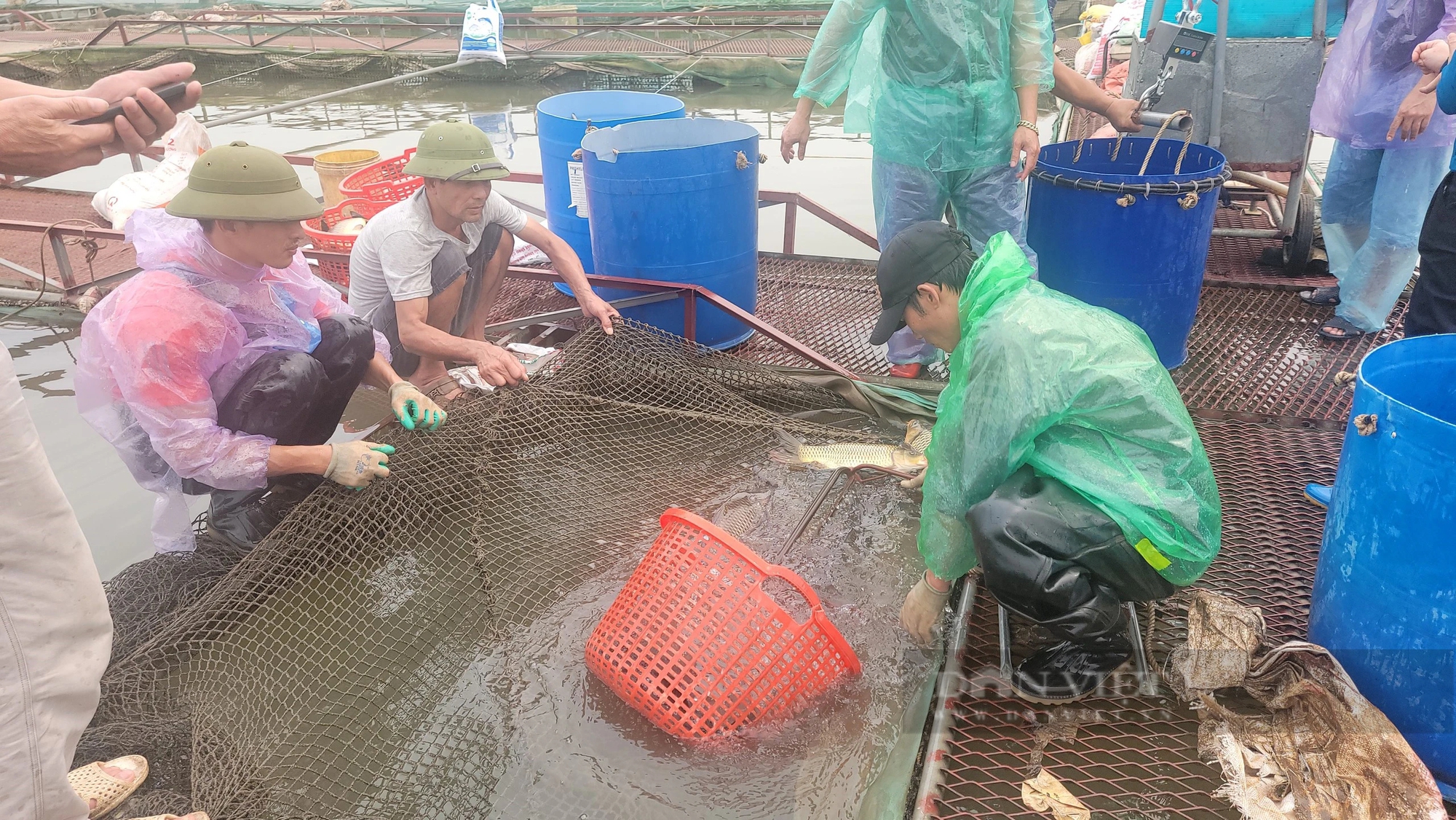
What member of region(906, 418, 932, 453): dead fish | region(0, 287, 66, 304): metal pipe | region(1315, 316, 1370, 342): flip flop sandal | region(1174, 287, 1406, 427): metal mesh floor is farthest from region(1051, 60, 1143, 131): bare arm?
region(0, 287, 66, 304): metal pipe

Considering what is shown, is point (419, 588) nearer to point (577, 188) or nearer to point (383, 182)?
Result: point (577, 188)

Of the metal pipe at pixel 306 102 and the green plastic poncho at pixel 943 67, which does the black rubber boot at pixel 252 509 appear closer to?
the green plastic poncho at pixel 943 67

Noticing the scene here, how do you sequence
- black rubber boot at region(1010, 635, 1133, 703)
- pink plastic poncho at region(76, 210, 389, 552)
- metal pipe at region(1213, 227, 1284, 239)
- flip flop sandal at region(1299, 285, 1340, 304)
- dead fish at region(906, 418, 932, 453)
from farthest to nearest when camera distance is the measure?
1. metal pipe at region(1213, 227, 1284, 239)
2. flip flop sandal at region(1299, 285, 1340, 304)
3. dead fish at region(906, 418, 932, 453)
4. pink plastic poncho at region(76, 210, 389, 552)
5. black rubber boot at region(1010, 635, 1133, 703)

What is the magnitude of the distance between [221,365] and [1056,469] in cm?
265

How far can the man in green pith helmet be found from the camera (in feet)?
9.07

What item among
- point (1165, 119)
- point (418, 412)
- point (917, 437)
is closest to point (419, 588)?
point (418, 412)

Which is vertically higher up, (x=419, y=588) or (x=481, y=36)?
(x=481, y=36)

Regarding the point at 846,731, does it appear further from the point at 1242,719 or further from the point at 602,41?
the point at 602,41

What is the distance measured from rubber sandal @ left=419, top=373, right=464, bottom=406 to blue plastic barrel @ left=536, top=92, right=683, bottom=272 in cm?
156

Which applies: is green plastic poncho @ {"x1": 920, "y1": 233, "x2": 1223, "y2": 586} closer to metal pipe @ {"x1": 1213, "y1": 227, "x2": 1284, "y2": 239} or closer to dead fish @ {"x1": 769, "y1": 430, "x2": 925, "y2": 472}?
dead fish @ {"x1": 769, "y1": 430, "x2": 925, "y2": 472}

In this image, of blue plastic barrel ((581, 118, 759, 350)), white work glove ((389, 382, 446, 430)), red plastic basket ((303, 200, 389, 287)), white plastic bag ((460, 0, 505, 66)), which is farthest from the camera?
white plastic bag ((460, 0, 505, 66))

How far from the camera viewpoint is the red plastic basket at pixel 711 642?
2.19 m

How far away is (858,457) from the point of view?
10.9 feet

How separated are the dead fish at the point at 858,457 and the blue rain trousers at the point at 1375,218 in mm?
2678
